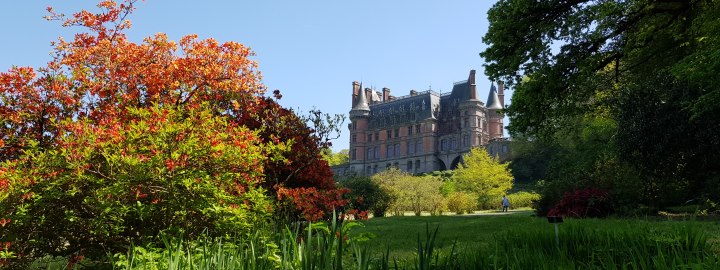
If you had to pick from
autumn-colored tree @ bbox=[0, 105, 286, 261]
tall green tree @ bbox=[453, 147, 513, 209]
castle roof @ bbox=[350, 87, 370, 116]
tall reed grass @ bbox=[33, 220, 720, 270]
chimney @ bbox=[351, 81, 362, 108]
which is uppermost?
chimney @ bbox=[351, 81, 362, 108]

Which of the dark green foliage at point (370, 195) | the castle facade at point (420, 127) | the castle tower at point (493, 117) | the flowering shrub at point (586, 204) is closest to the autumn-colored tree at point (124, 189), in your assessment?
the flowering shrub at point (586, 204)

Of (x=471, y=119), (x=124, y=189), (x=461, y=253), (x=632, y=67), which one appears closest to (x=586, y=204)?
(x=632, y=67)

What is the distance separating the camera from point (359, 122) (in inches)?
3570

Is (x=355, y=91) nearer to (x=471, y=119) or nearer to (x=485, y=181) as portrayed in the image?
(x=471, y=119)

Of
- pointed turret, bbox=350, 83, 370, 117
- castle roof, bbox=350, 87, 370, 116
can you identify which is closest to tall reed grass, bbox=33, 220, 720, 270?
pointed turret, bbox=350, 83, 370, 117

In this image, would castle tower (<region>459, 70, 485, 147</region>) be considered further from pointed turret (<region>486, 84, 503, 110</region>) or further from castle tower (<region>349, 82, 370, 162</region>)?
castle tower (<region>349, 82, 370, 162</region>)

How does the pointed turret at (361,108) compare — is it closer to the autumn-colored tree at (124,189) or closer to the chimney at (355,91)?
the chimney at (355,91)

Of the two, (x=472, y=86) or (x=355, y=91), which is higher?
(x=355, y=91)

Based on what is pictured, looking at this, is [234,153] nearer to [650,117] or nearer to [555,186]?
[650,117]

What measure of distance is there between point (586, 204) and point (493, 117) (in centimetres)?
6672

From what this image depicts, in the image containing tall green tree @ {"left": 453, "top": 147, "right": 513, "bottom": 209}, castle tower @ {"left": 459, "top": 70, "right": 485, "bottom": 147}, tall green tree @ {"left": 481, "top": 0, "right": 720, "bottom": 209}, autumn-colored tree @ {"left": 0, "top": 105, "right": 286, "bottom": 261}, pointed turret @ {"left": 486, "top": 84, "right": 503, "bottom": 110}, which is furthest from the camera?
pointed turret @ {"left": 486, "top": 84, "right": 503, "bottom": 110}

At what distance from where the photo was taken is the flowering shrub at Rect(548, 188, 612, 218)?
50.3 feet

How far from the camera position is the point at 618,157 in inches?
675

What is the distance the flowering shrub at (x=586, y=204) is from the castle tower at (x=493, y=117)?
66047 mm
